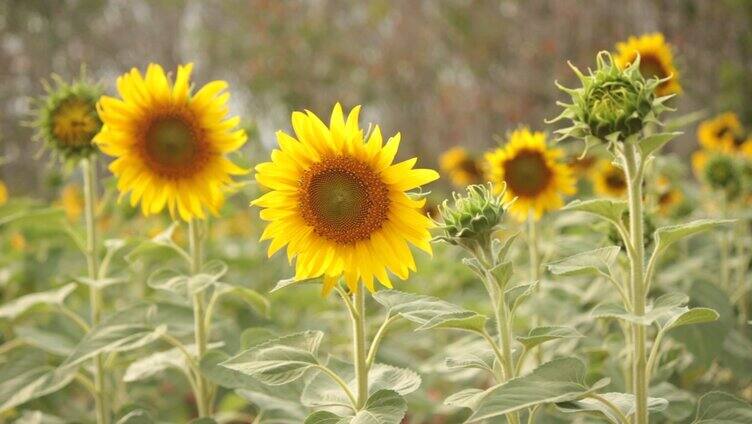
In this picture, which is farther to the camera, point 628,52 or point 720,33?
point 720,33

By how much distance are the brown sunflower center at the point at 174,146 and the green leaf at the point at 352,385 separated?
553mm

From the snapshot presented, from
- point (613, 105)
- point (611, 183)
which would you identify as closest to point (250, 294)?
point (613, 105)

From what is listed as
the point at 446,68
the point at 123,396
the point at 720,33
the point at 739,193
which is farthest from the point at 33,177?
the point at 739,193

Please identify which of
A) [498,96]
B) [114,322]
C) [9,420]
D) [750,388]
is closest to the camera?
[114,322]

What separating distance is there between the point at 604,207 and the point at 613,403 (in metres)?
0.30

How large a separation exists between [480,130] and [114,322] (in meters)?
7.66

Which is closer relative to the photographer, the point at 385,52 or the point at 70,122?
the point at 70,122

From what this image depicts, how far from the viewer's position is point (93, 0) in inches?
434

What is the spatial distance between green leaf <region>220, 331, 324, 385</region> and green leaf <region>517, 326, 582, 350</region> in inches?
13.5

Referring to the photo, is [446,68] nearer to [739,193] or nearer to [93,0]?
[93,0]

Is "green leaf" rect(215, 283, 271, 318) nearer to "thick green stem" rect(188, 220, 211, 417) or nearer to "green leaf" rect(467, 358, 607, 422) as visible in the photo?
"thick green stem" rect(188, 220, 211, 417)

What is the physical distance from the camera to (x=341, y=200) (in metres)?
1.40

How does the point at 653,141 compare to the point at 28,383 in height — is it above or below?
above

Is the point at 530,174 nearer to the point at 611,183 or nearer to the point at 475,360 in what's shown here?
the point at 611,183
